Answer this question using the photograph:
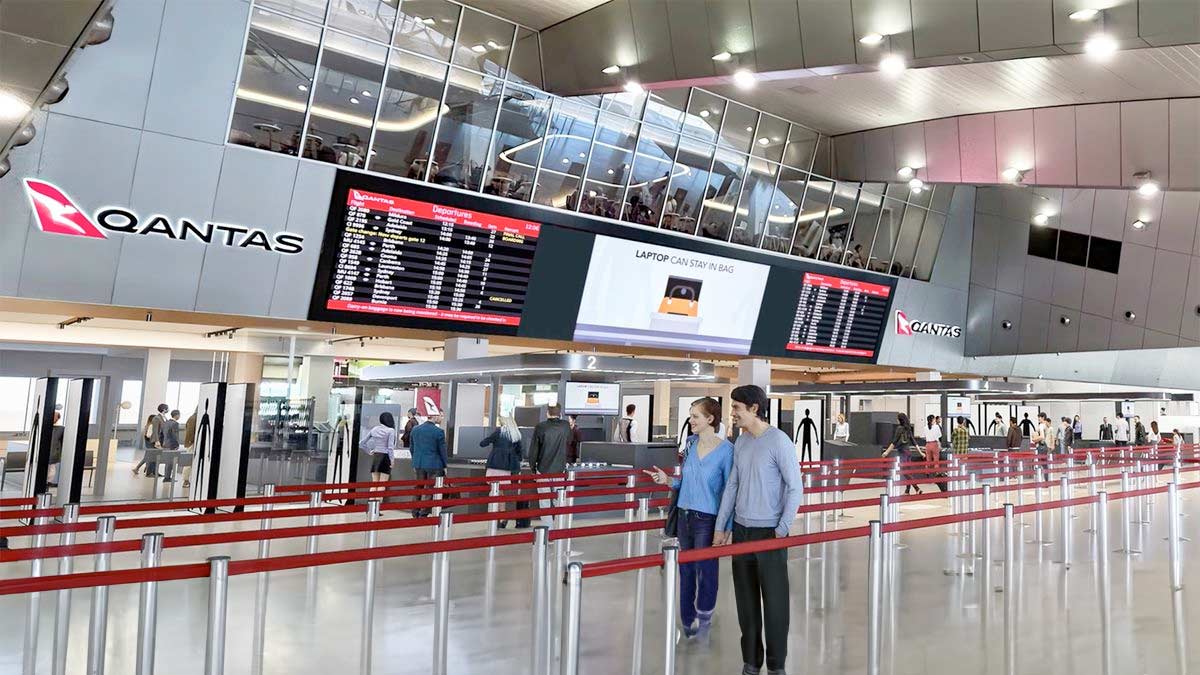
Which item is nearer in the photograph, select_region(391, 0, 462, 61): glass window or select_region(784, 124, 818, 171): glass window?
select_region(391, 0, 462, 61): glass window

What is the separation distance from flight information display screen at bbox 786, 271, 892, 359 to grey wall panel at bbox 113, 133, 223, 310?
1136 cm

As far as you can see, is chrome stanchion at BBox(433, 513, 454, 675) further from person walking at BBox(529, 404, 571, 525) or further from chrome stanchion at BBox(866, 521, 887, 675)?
person walking at BBox(529, 404, 571, 525)

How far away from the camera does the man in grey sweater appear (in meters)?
4.80

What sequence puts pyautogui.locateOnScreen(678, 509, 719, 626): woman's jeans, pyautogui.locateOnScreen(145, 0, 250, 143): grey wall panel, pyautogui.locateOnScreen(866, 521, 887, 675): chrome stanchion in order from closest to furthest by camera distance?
pyautogui.locateOnScreen(866, 521, 887, 675): chrome stanchion < pyautogui.locateOnScreen(678, 509, 719, 626): woman's jeans < pyautogui.locateOnScreen(145, 0, 250, 143): grey wall panel

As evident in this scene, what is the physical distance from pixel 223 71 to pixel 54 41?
6731mm

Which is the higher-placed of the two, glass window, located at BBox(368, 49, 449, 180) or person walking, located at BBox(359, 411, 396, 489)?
glass window, located at BBox(368, 49, 449, 180)

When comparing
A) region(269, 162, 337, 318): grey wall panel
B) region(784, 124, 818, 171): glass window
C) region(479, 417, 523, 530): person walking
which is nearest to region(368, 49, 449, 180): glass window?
region(269, 162, 337, 318): grey wall panel

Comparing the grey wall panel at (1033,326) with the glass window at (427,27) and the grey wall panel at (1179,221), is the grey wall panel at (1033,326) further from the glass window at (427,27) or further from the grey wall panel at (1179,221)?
the glass window at (427,27)

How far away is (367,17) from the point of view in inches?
479

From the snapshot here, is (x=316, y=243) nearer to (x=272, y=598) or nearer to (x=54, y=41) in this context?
(x=272, y=598)

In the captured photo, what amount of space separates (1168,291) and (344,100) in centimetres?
1864

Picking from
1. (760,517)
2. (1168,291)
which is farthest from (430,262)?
(1168,291)

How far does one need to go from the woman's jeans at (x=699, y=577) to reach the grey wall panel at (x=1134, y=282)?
1829 cm

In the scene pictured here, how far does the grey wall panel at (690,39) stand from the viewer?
9379mm
